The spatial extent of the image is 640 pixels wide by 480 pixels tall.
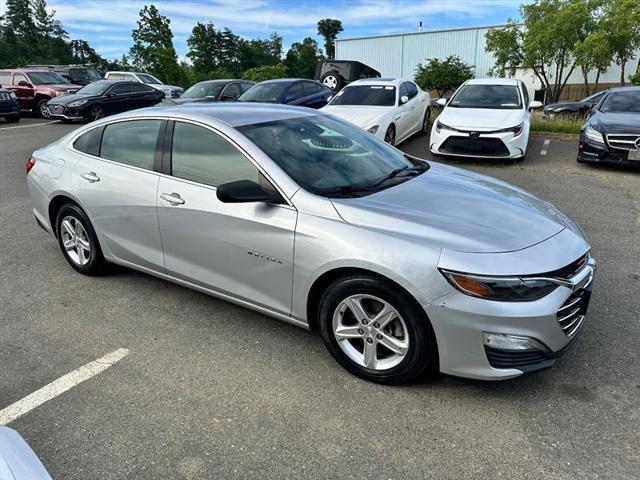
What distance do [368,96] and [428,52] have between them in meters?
38.0

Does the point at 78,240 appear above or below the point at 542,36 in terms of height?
→ below

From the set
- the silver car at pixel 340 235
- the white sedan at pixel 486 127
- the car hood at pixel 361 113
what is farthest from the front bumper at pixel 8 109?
the silver car at pixel 340 235

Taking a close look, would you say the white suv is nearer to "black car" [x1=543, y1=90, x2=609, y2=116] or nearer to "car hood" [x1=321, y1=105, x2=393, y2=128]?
Result: "car hood" [x1=321, y1=105, x2=393, y2=128]

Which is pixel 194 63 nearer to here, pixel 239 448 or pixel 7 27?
pixel 7 27

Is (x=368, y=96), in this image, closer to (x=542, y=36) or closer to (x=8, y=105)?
(x=8, y=105)

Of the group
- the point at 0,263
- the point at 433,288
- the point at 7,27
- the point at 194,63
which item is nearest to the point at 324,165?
the point at 433,288

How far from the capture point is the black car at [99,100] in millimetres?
15422

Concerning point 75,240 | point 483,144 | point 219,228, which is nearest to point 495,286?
point 219,228

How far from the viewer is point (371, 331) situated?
9.28ft

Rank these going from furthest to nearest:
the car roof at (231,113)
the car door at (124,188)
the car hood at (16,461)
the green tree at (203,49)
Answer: the green tree at (203,49) < the car door at (124,188) < the car roof at (231,113) < the car hood at (16,461)

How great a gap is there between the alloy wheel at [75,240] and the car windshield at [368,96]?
719 centimetres

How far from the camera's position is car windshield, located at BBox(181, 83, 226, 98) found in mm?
14539

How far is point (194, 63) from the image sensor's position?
208 feet

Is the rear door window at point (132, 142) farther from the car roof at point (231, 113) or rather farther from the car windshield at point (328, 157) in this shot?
the car windshield at point (328, 157)
